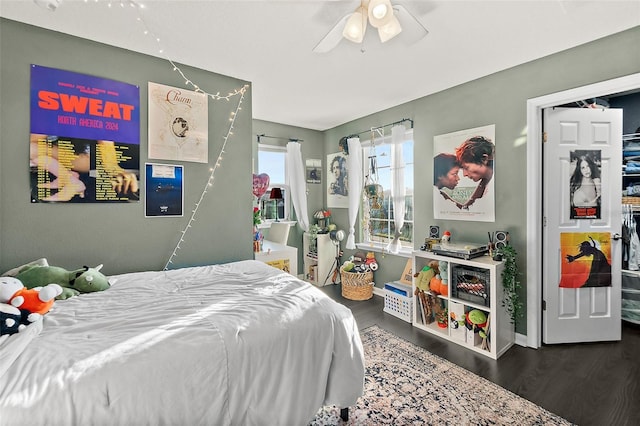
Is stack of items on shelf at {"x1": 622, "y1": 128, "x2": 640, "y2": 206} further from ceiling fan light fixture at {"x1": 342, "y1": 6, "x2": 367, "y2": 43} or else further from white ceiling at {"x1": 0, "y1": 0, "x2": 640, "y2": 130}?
ceiling fan light fixture at {"x1": 342, "y1": 6, "x2": 367, "y2": 43}

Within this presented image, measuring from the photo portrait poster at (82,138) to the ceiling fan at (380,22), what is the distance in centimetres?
168

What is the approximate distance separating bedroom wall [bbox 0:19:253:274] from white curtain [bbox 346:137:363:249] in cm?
178

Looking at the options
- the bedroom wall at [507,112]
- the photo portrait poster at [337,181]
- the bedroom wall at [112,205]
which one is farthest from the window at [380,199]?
the bedroom wall at [112,205]

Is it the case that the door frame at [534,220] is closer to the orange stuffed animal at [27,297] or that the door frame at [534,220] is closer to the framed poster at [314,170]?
the framed poster at [314,170]

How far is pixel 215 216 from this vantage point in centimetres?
276

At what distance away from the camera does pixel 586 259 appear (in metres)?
2.65

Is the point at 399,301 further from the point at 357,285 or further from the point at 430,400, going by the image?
the point at 430,400

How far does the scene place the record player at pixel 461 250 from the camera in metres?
2.66

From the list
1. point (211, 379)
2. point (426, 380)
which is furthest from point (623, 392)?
point (211, 379)

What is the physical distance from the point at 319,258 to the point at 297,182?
3.92 feet

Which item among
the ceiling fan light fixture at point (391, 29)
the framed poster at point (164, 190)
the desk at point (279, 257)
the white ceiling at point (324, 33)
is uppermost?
the white ceiling at point (324, 33)

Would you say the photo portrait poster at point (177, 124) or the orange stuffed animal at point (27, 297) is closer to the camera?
the orange stuffed animal at point (27, 297)

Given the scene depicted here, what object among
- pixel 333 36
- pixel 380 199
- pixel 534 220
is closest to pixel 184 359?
pixel 333 36

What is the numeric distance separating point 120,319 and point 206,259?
1.35 m
